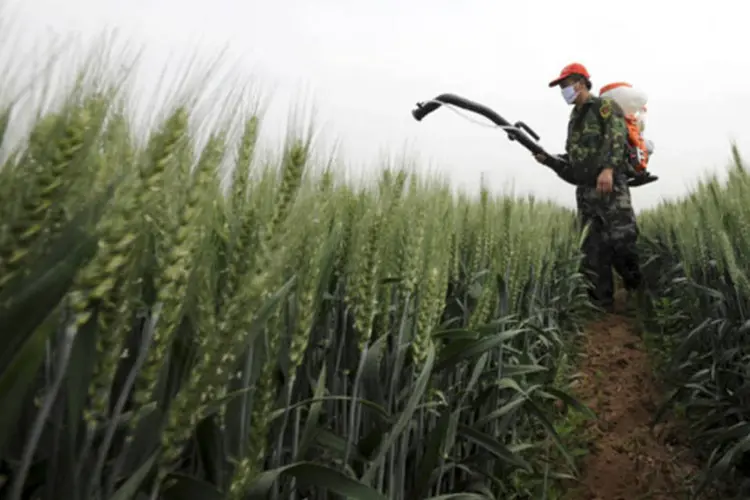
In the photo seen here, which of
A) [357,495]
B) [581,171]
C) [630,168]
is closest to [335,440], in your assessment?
[357,495]

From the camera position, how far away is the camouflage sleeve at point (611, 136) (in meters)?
5.82

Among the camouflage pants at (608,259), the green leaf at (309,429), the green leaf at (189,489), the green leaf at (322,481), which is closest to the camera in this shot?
the green leaf at (189,489)

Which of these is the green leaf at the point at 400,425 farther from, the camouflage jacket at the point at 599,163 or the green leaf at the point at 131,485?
the camouflage jacket at the point at 599,163

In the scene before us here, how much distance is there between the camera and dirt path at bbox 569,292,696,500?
287 centimetres

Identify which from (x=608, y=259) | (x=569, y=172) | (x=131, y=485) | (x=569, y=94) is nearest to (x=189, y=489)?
(x=131, y=485)

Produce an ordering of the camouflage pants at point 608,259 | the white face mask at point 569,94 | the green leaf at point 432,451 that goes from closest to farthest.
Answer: the green leaf at point 432,451 → the white face mask at point 569,94 → the camouflage pants at point 608,259

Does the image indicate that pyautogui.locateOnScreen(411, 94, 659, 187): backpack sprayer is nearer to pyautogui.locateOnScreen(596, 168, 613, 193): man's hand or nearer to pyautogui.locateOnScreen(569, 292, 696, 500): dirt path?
pyautogui.locateOnScreen(596, 168, 613, 193): man's hand

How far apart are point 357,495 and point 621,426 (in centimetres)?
303

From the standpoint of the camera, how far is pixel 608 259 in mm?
6594

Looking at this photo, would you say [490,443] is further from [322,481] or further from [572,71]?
[572,71]

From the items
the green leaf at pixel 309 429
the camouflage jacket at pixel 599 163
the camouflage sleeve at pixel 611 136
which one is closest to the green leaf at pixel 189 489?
the green leaf at pixel 309 429

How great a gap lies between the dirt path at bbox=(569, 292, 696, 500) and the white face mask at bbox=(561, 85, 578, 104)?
2257 mm

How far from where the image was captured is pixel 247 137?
1076 mm

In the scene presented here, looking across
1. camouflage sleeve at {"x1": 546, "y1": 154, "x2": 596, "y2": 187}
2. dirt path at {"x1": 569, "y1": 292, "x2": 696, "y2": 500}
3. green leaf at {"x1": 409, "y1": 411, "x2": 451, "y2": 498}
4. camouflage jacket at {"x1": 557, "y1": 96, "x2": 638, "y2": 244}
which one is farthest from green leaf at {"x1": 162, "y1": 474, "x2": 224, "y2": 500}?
camouflage sleeve at {"x1": 546, "y1": 154, "x2": 596, "y2": 187}
